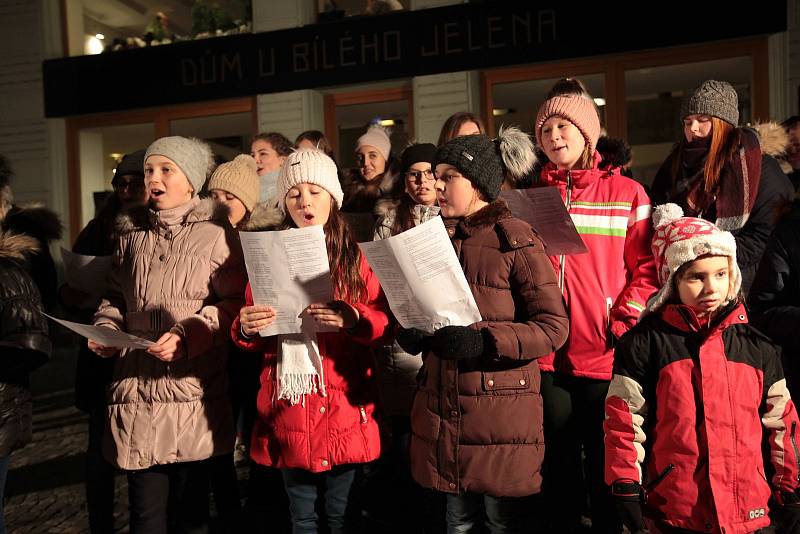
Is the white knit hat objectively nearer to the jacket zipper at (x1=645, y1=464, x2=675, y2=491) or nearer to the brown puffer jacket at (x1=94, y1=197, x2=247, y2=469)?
the brown puffer jacket at (x1=94, y1=197, x2=247, y2=469)

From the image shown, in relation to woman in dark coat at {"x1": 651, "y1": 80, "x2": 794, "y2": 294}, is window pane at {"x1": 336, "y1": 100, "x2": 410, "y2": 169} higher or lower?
higher

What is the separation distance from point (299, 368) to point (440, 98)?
712 centimetres

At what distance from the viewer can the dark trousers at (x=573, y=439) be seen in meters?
3.01

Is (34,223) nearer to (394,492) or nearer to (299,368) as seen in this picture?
(299,368)

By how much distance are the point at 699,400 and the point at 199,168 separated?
2244 millimetres

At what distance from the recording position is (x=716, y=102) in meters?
3.69

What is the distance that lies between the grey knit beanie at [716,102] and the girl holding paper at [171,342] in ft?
7.45

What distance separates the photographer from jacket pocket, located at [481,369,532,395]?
107 inches

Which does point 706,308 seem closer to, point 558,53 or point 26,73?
point 558,53

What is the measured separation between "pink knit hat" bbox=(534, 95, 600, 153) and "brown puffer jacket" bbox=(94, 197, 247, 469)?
1.46m

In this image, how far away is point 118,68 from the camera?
1088 cm

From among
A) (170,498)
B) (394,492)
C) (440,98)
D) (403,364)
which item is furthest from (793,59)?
(170,498)

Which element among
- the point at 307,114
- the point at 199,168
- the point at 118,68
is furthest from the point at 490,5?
the point at 199,168

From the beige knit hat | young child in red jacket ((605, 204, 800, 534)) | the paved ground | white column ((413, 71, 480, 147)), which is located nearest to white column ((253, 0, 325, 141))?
white column ((413, 71, 480, 147))
